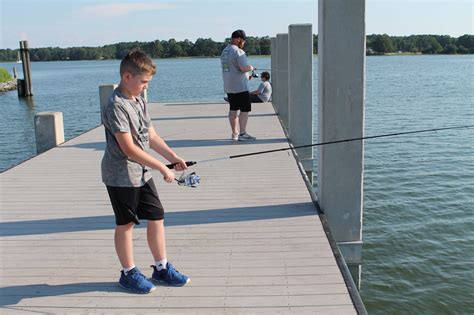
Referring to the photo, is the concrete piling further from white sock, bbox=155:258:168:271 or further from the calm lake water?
white sock, bbox=155:258:168:271

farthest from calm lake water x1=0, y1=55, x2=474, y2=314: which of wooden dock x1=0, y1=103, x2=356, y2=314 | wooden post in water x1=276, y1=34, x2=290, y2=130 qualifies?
wooden post in water x1=276, y1=34, x2=290, y2=130

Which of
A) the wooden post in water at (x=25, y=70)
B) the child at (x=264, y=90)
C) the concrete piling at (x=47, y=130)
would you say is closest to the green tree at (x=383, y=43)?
the wooden post in water at (x=25, y=70)

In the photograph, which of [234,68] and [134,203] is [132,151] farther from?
[234,68]

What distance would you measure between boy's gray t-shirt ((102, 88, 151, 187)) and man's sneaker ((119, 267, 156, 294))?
0.58 meters

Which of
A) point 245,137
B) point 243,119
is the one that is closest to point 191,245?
point 243,119

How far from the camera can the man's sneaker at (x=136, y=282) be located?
350 cm

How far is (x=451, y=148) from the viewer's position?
520 inches

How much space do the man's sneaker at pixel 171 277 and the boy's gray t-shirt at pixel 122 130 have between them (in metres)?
0.60

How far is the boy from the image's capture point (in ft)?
10.8

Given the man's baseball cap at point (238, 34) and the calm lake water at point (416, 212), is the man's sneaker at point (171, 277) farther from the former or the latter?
the man's baseball cap at point (238, 34)

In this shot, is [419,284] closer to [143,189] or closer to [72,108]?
[143,189]

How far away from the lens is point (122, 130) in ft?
10.7

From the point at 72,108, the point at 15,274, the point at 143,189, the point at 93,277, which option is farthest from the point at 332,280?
the point at 72,108

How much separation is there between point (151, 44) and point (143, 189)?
7367 centimetres
